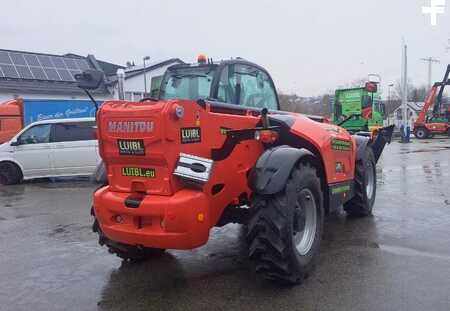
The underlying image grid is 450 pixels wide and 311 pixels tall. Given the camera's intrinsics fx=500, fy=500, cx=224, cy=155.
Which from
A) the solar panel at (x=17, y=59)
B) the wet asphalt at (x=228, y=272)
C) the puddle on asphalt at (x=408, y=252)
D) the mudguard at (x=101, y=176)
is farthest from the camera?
the solar panel at (x=17, y=59)

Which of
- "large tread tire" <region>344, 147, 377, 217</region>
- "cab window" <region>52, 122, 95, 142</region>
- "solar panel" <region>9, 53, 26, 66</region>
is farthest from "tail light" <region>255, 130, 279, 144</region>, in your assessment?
"solar panel" <region>9, 53, 26, 66</region>

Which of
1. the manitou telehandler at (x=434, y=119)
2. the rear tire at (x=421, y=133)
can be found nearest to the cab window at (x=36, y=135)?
the manitou telehandler at (x=434, y=119)

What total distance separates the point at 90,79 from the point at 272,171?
5.84 feet

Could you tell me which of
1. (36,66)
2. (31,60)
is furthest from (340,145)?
(31,60)

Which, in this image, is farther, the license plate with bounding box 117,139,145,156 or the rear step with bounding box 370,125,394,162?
the rear step with bounding box 370,125,394,162

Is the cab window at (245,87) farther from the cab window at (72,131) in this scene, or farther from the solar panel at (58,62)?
the solar panel at (58,62)

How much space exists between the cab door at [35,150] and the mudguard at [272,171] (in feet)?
32.9

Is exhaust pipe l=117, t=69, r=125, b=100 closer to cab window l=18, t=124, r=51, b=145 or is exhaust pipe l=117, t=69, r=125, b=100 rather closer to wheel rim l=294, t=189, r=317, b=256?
wheel rim l=294, t=189, r=317, b=256

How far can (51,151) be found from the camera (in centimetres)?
1321

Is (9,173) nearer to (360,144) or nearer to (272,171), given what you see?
(360,144)

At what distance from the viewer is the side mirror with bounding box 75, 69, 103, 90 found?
431cm

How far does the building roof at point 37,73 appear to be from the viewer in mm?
26750

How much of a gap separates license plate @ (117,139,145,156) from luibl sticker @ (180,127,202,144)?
0.35 metres

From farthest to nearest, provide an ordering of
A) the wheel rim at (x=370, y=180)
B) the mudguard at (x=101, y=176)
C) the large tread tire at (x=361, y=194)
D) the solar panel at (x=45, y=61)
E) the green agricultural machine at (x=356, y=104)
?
the solar panel at (x=45, y=61) → the green agricultural machine at (x=356, y=104) → the wheel rim at (x=370, y=180) → the large tread tire at (x=361, y=194) → the mudguard at (x=101, y=176)
